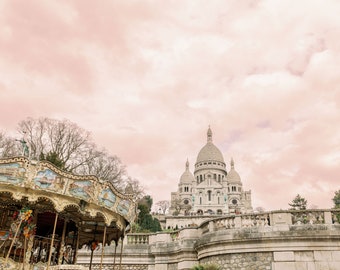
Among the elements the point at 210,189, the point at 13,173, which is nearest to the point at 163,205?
the point at 210,189

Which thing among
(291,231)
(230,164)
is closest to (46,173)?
(291,231)

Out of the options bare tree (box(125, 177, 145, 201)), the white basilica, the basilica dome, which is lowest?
bare tree (box(125, 177, 145, 201))

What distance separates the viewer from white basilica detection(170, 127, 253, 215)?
123 metres

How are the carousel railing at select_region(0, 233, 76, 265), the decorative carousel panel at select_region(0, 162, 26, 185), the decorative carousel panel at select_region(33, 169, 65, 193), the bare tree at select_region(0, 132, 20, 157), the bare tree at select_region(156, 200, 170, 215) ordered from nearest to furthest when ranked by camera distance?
1. the decorative carousel panel at select_region(0, 162, 26, 185)
2. the decorative carousel panel at select_region(33, 169, 65, 193)
3. the carousel railing at select_region(0, 233, 76, 265)
4. the bare tree at select_region(0, 132, 20, 157)
5. the bare tree at select_region(156, 200, 170, 215)

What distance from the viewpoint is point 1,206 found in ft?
50.1

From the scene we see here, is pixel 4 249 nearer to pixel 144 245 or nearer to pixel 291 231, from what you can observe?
pixel 144 245

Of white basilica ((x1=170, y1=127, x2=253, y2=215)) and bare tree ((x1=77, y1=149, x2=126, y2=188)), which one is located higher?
white basilica ((x1=170, y1=127, x2=253, y2=215))

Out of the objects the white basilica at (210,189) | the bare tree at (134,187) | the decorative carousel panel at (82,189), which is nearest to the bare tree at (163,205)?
the white basilica at (210,189)

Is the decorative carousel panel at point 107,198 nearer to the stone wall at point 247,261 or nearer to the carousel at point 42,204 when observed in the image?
the carousel at point 42,204

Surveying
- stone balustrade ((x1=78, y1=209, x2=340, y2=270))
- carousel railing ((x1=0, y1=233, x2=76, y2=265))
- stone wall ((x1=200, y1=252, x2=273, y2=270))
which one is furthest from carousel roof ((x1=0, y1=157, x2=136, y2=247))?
stone wall ((x1=200, y1=252, x2=273, y2=270))

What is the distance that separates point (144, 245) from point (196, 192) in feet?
344

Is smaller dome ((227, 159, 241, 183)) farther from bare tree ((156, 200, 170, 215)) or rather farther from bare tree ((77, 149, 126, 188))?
bare tree ((77, 149, 126, 188))

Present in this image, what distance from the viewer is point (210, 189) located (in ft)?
411

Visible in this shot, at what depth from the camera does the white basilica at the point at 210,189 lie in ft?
404
